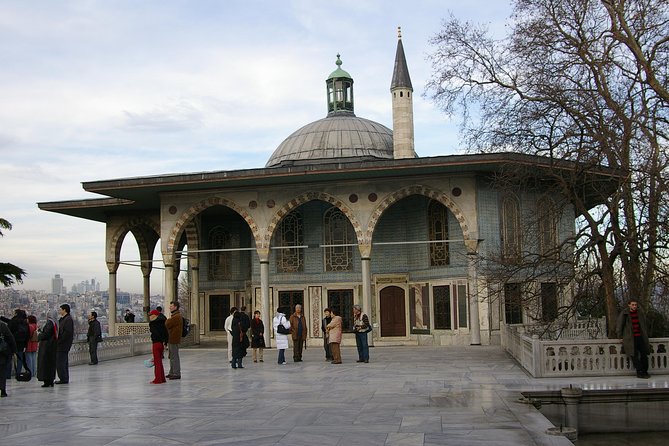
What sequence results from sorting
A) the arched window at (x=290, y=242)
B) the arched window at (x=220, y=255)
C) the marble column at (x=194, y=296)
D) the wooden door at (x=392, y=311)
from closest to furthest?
the wooden door at (x=392, y=311) → the arched window at (x=290, y=242) → the marble column at (x=194, y=296) → the arched window at (x=220, y=255)

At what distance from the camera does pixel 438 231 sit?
77.6 ft

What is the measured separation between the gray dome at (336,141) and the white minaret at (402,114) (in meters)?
2.21

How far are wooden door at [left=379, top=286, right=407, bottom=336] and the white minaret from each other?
484cm

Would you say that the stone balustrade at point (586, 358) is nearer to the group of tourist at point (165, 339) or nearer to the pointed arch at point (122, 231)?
the group of tourist at point (165, 339)

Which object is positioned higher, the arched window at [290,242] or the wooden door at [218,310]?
the arched window at [290,242]

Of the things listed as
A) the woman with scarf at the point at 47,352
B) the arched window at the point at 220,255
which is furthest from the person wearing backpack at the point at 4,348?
the arched window at the point at 220,255

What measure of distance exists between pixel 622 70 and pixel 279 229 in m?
13.2

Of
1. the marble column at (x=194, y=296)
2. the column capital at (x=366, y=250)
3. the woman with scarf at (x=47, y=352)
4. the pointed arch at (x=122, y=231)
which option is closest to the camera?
the woman with scarf at (x=47, y=352)

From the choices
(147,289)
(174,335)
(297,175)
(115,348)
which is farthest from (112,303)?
(174,335)

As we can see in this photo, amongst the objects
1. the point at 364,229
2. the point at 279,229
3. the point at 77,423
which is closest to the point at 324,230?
the point at 279,229

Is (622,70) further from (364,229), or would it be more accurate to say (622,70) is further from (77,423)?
(77,423)

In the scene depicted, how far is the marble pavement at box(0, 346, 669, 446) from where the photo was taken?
8.09m

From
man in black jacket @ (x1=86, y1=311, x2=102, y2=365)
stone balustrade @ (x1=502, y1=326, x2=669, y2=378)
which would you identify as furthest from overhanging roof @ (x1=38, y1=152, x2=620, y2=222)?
stone balustrade @ (x1=502, y1=326, x2=669, y2=378)

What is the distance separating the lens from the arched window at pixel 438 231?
23.4 meters
